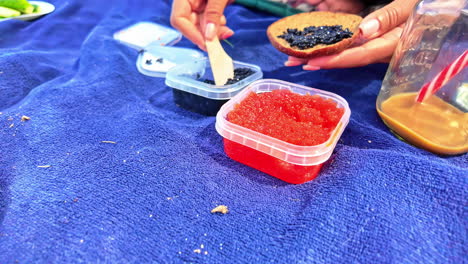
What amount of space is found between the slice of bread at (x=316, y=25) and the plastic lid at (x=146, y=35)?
0.72m

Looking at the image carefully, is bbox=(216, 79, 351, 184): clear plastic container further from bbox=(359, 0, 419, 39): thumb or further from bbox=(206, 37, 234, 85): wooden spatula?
bbox=(359, 0, 419, 39): thumb

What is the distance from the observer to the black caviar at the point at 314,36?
3.98ft

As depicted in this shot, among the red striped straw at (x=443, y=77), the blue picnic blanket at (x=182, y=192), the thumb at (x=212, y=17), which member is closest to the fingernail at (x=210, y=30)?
the thumb at (x=212, y=17)

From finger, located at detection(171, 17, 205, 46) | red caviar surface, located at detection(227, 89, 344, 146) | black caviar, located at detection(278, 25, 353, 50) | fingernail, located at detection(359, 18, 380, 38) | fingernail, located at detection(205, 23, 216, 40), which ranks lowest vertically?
red caviar surface, located at detection(227, 89, 344, 146)

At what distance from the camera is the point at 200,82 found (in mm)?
1221

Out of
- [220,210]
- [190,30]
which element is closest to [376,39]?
[190,30]

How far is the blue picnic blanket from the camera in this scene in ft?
2.33

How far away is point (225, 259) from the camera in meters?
0.71

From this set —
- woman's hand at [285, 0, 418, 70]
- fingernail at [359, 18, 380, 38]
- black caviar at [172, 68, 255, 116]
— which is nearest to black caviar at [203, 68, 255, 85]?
black caviar at [172, 68, 255, 116]

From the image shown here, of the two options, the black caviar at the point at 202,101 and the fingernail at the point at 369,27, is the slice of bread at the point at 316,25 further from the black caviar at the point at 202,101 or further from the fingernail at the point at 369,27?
the black caviar at the point at 202,101

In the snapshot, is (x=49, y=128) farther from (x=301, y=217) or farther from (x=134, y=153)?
(x=301, y=217)

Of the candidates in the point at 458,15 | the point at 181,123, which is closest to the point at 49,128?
the point at 181,123

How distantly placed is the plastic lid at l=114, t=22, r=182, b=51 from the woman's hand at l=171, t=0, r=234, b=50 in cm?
29

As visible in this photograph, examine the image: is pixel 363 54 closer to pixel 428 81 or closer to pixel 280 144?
pixel 428 81
